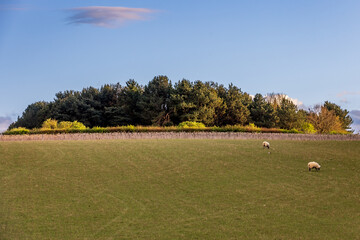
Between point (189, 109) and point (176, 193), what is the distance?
30009 mm

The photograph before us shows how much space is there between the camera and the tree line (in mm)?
42500

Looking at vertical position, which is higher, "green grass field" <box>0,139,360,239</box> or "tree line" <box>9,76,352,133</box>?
"tree line" <box>9,76,352,133</box>

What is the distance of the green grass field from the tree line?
70.5 feet

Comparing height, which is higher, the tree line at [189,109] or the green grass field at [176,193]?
the tree line at [189,109]

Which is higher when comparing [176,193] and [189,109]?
[189,109]

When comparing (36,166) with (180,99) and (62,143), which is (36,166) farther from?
(180,99)

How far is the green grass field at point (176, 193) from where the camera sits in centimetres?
1075

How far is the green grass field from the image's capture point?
10.8 meters

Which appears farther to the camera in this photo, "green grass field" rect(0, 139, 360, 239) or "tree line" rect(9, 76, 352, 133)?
"tree line" rect(9, 76, 352, 133)

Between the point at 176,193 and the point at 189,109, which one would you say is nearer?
the point at 176,193

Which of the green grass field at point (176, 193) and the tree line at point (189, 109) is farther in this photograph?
the tree line at point (189, 109)

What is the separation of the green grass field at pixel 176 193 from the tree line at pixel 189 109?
21474 mm

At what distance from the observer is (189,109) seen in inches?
1699

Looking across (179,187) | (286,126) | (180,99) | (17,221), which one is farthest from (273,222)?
(286,126)
